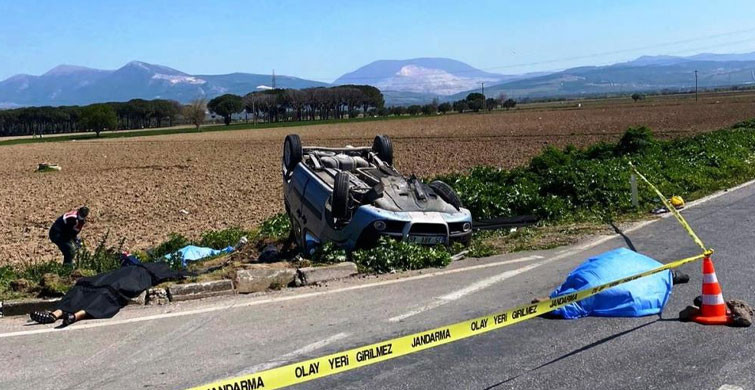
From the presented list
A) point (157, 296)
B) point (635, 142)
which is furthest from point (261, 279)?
point (635, 142)

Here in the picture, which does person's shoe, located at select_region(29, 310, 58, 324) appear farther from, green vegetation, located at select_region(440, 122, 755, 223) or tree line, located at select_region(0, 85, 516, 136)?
tree line, located at select_region(0, 85, 516, 136)

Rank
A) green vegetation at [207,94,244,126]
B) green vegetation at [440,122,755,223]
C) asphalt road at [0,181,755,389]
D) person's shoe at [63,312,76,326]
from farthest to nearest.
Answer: green vegetation at [207,94,244,126]
green vegetation at [440,122,755,223]
person's shoe at [63,312,76,326]
asphalt road at [0,181,755,389]

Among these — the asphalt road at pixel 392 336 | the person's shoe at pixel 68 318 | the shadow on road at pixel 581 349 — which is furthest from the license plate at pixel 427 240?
the person's shoe at pixel 68 318

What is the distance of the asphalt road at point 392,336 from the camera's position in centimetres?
463

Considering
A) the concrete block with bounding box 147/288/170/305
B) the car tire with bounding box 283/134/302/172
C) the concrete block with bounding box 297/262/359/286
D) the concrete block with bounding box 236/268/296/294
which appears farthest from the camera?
the car tire with bounding box 283/134/302/172

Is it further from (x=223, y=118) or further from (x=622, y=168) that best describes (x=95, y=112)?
(x=622, y=168)

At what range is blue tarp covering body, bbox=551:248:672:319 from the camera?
5848 mm

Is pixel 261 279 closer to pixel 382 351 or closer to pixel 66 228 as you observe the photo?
pixel 382 351

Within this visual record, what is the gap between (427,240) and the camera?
29.2 feet

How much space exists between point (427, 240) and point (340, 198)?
1.28 metres

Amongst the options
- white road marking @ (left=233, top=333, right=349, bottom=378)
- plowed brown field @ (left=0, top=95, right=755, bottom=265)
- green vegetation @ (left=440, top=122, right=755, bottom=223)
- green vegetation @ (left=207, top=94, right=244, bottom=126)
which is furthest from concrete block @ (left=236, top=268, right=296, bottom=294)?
green vegetation @ (left=207, top=94, right=244, bottom=126)

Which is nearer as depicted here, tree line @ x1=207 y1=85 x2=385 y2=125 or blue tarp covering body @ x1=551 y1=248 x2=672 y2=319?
blue tarp covering body @ x1=551 y1=248 x2=672 y2=319

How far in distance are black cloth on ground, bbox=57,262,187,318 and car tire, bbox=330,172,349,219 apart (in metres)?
2.67

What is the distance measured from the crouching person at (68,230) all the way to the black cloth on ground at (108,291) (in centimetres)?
424
